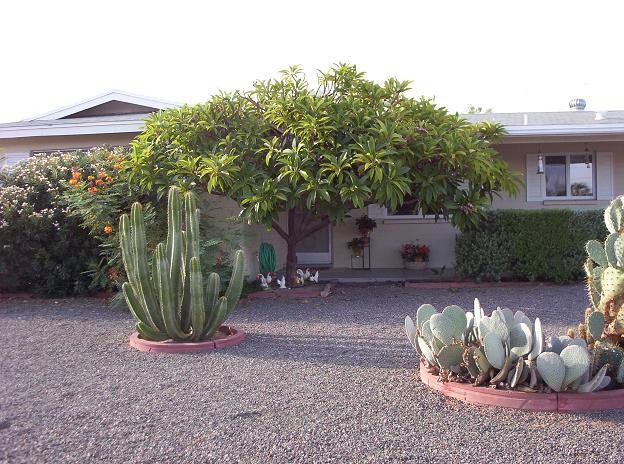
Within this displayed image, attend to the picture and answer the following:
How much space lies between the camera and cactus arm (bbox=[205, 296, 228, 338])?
23.5 ft

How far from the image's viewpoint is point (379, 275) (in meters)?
13.2

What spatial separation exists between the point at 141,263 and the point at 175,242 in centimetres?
42

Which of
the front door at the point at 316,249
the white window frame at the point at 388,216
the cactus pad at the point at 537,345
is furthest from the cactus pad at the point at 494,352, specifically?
the front door at the point at 316,249

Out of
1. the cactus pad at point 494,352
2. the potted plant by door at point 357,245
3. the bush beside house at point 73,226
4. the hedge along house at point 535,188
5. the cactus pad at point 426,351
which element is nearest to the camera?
the cactus pad at point 494,352

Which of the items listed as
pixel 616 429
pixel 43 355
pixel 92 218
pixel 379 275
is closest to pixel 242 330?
pixel 43 355

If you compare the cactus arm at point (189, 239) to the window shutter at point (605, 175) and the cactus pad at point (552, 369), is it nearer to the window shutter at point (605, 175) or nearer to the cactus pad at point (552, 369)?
the cactus pad at point (552, 369)

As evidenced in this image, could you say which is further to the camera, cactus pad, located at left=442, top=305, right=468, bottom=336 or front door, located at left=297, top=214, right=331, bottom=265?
front door, located at left=297, top=214, right=331, bottom=265

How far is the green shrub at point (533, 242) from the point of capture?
432 inches

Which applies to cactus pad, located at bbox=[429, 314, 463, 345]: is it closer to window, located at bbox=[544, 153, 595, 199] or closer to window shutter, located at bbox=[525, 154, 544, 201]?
window shutter, located at bbox=[525, 154, 544, 201]

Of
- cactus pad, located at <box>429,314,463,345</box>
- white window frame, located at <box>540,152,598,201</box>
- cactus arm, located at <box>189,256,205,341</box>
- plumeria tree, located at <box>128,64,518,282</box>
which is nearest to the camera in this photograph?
cactus pad, located at <box>429,314,463,345</box>

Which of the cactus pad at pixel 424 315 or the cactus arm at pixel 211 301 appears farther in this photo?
the cactus arm at pixel 211 301

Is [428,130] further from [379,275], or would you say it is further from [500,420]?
[500,420]

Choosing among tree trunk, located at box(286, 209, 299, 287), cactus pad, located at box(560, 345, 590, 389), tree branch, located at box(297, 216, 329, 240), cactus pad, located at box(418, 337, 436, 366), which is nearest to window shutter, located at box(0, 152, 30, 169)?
tree trunk, located at box(286, 209, 299, 287)

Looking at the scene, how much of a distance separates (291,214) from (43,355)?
523 centimetres
